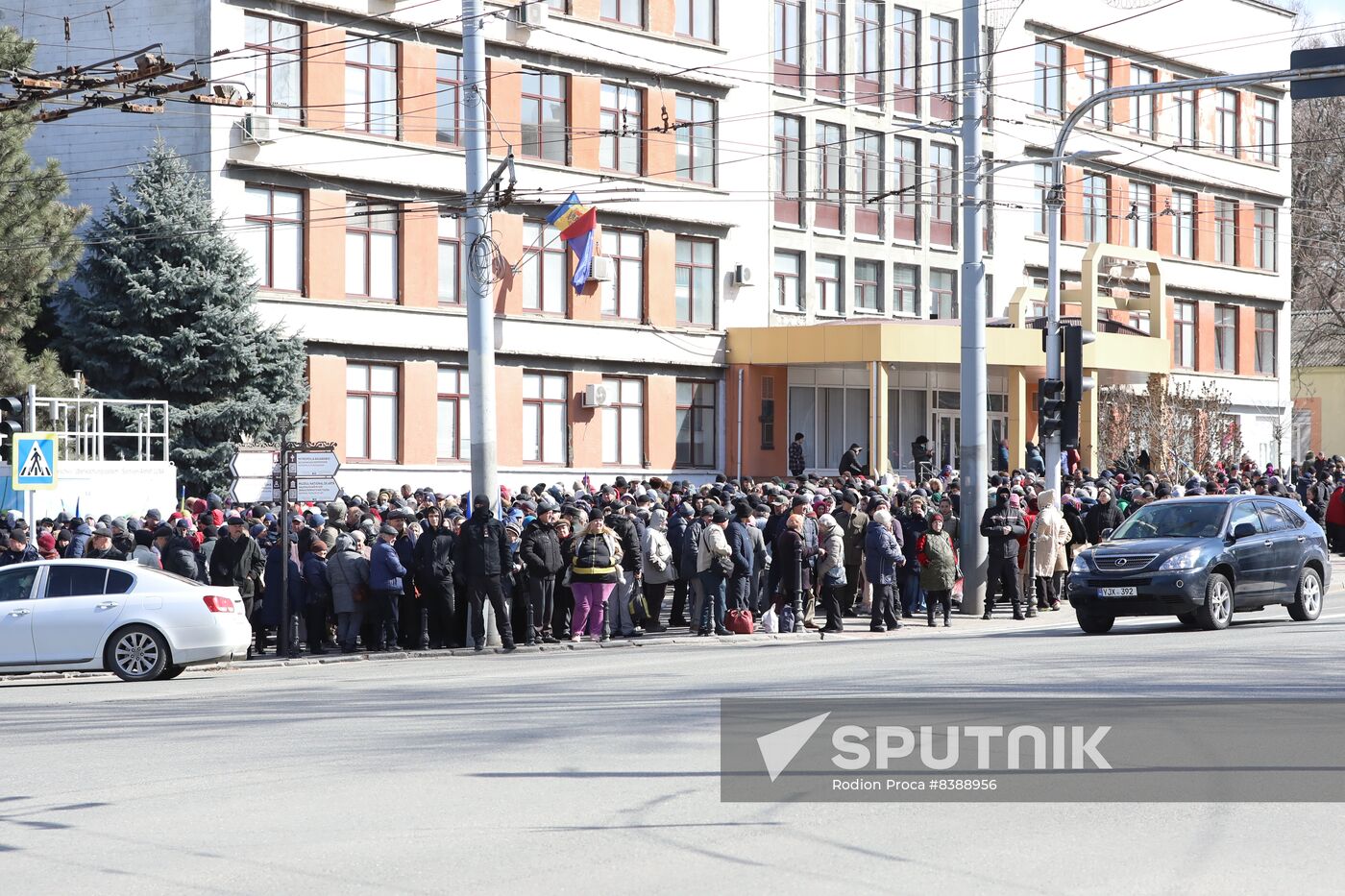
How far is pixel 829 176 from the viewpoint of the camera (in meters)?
49.7

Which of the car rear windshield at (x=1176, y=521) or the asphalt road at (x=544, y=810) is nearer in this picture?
the asphalt road at (x=544, y=810)

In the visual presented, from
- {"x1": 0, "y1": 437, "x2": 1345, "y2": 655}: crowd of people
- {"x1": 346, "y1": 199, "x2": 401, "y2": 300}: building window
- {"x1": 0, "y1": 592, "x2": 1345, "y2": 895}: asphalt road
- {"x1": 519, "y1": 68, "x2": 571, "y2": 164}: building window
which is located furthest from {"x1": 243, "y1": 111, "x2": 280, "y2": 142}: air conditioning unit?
{"x1": 0, "y1": 592, "x2": 1345, "y2": 895}: asphalt road

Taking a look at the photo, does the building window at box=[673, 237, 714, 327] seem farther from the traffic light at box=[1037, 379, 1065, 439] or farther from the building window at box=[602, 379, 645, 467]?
the traffic light at box=[1037, 379, 1065, 439]

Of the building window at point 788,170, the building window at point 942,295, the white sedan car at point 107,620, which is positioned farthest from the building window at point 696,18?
the white sedan car at point 107,620

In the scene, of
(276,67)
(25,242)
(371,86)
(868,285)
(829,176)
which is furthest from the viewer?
(868,285)

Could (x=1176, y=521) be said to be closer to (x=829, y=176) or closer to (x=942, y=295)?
(x=829, y=176)

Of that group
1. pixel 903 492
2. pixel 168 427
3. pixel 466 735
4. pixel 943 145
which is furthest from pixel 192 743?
pixel 943 145

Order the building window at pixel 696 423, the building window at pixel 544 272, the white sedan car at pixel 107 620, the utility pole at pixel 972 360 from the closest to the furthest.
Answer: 1. the white sedan car at pixel 107 620
2. the utility pole at pixel 972 360
3. the building window at pixel 544 272
4. the building window at pixel 696 423

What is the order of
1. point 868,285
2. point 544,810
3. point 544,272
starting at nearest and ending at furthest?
point 544,810
point 544,272
point 868,285

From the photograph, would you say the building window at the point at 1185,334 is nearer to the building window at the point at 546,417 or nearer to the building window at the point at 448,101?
the building window at the point at 546,417

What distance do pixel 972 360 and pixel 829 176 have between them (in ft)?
76.8

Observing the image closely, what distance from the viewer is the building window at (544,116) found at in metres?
42.9

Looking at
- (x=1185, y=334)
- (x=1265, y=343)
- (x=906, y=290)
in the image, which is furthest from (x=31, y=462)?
(x=1265, y=343)

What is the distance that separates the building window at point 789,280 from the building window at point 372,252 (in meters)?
12.0
